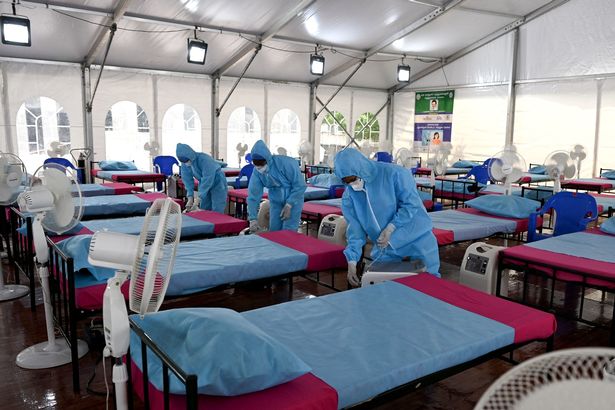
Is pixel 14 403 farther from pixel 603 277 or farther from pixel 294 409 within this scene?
pixel 603 277

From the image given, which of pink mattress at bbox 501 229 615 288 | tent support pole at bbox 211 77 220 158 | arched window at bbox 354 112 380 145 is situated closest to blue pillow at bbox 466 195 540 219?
pink mattress at bbox 501 229 615 288

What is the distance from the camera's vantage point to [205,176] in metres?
5.77

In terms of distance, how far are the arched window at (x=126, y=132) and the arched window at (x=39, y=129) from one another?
907 mm

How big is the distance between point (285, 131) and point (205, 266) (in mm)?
9993

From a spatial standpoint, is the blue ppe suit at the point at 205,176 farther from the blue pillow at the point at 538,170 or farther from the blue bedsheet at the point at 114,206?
the blue pillow at the point at 538,170

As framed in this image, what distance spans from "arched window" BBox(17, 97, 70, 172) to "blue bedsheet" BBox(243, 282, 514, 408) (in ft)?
26.6

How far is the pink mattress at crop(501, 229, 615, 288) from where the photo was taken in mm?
3145

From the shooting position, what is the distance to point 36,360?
9.91 feet

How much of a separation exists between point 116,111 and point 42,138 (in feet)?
5.16

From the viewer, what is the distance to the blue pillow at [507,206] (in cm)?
519

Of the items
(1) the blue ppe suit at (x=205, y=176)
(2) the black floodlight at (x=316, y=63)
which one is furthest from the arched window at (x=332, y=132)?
(1) the blue ppe suit at (x=205, y=176)

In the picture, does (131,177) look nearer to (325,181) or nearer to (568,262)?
(325,181)

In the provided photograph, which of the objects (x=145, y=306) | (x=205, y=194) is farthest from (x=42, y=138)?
(x=145, y=306)

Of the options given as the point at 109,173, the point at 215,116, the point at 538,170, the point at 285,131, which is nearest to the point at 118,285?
the point at 109,173
